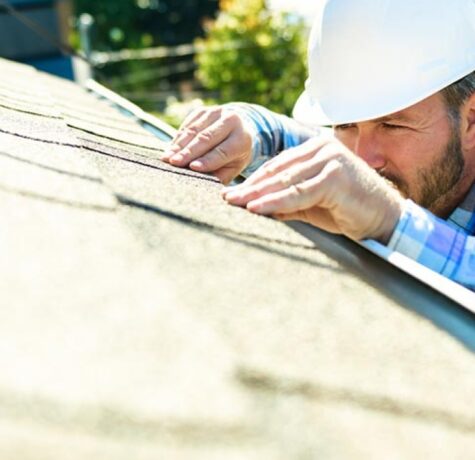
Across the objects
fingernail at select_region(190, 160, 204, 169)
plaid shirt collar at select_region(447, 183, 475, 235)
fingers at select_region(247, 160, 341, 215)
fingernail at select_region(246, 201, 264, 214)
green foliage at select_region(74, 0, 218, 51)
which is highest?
fingers at select_region(247, 160, 341, 215)

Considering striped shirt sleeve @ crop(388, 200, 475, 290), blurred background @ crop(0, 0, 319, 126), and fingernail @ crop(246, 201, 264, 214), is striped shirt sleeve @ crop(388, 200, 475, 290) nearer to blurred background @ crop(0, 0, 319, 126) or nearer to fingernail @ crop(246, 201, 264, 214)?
fingernail @ crop(246, 201, 264, 214)

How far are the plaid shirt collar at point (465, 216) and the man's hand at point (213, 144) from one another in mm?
698

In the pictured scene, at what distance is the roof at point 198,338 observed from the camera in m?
0.72

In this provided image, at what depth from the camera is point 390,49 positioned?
260 centimetres

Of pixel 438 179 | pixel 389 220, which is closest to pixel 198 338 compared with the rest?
pixel 389 220

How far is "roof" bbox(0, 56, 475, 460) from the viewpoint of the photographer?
718mm

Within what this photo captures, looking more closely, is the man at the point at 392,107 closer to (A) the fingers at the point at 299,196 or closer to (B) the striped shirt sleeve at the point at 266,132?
(B) the striped shirt sleeve at the point at 266,132

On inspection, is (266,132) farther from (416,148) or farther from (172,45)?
(172,45)

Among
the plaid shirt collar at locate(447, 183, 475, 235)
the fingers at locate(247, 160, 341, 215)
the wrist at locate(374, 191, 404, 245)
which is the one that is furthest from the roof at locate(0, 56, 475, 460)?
the plaid shirt collar at locate(447, 183, 475, 235)

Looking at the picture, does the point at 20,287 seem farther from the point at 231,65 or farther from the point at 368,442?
the point at 231,65

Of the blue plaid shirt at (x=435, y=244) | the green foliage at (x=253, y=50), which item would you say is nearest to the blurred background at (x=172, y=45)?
the green foliage at (x=253, y=50)

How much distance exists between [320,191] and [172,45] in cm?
2781

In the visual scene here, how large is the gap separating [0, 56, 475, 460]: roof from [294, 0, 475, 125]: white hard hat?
1232 mm

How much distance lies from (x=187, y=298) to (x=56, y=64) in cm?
834
